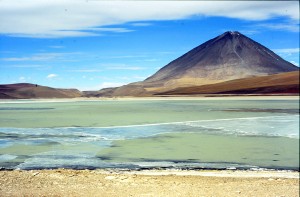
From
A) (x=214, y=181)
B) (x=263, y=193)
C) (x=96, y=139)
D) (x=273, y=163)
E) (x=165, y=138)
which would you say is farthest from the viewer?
(x=165, y=138)

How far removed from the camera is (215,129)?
2172 centimetres

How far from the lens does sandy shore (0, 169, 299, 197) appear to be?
9.19m

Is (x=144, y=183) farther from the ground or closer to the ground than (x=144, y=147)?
closer to the ground

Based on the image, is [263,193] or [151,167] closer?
[263,193]

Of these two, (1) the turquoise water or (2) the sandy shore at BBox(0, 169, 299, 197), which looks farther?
(1) the turquoise water

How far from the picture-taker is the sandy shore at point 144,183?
919 cm

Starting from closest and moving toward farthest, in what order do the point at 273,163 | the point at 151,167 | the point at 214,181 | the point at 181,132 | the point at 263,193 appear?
the point at 263,193, the point at 214,181, the point at 151,167, the point at 273,163, the point at 181,132

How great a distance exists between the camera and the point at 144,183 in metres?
10.1

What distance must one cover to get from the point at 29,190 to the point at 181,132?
1231 centimetres

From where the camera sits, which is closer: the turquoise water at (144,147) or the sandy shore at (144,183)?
the sandy shore at (144,183)

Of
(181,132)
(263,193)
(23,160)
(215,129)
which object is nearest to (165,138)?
(181,132)

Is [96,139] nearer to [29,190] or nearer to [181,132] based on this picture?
[181,132]

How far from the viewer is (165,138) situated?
18.4 m

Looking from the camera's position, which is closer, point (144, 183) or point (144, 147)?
point (144, 183)
